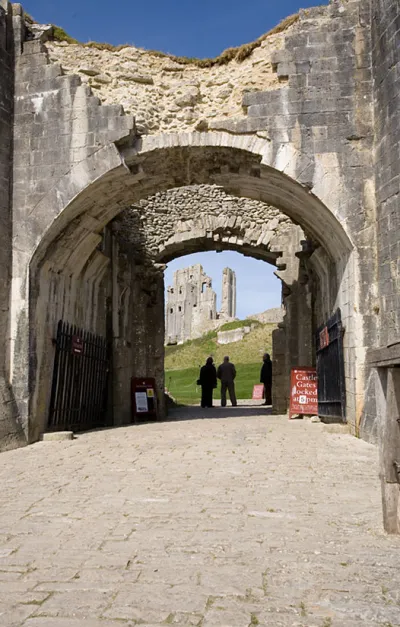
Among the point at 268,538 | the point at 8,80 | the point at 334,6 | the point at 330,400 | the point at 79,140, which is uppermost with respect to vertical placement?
the point at 334,6

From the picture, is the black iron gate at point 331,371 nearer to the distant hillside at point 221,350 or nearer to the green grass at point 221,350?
the green grass at point 221,350

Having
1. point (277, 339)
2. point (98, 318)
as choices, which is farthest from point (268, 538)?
point (277, 339)

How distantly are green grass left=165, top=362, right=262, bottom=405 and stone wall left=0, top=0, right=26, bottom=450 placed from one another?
13.4 metres

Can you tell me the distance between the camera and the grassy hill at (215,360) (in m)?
27.4

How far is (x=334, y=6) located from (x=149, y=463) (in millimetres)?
7373

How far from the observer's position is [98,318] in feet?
42.8

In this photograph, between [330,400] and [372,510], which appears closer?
[372,510]

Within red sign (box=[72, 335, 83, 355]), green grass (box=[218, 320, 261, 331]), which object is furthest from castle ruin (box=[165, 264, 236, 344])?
red sign (box=[72, 335, 83, 355])

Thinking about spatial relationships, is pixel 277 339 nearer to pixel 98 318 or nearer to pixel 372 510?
pixel 98 318

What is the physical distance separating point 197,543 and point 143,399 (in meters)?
10.4

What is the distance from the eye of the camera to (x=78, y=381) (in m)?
11.6

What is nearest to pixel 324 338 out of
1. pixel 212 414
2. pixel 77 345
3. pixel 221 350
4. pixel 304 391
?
pixel 304 391

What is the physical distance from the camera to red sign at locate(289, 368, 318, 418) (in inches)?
503

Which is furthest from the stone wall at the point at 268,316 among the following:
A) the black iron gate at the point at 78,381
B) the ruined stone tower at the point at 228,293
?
the black iron gate at the point at 78,381
